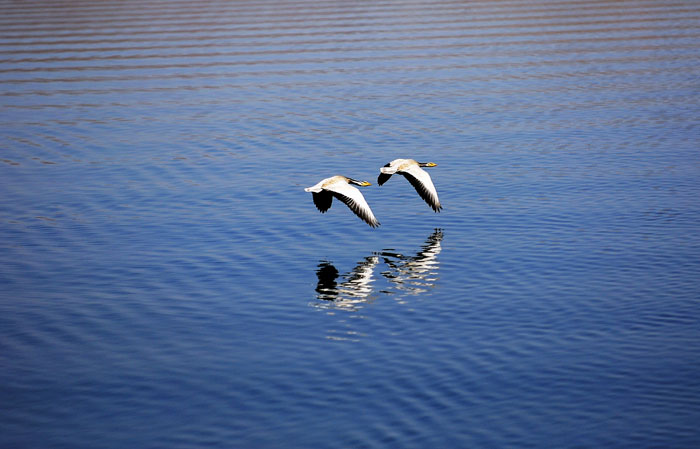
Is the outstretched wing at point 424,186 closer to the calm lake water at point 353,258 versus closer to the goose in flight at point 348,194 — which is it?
the calm lake water at point 353,258

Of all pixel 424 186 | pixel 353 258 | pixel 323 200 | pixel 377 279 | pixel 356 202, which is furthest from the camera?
pixel 424 186

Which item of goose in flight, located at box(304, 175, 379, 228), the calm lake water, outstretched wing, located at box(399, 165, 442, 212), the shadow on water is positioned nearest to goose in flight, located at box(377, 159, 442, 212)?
outstretched wing, located at box(399, 165, 442, 212)

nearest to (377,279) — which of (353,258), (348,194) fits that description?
(353,258)

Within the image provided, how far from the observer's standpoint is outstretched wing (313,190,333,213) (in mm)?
29203

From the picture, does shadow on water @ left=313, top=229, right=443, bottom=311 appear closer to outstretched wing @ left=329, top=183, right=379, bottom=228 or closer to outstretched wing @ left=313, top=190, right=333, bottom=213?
outstretched wing @ left=329, top=183, right=379, bottom=228

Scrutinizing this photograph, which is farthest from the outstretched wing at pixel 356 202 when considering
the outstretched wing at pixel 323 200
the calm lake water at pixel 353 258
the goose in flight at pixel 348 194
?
the outstretched wing at pixel 323 200

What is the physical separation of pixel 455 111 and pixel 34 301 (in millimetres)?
27756

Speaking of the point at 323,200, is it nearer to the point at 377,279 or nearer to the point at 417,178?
the point at 417,178

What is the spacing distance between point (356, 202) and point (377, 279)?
366cm

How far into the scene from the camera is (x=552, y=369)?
1912 centimetres

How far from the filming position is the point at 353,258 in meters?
26.8

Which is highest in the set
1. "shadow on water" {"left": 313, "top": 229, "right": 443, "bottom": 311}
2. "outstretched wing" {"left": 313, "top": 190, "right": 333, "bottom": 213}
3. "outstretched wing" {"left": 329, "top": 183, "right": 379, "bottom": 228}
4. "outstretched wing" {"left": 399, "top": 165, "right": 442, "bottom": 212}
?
"outstretched wing" {"left": 399, "top": 165, "right": 442, "bottom": 212}

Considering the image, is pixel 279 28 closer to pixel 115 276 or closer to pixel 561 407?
pixel 115 276

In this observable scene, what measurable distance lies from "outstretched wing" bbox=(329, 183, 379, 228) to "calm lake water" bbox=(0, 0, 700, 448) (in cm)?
78
